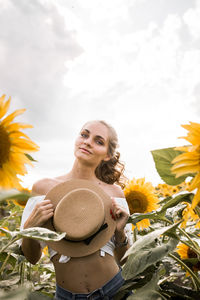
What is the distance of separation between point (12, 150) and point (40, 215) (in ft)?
1.96

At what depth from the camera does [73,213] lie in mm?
2029

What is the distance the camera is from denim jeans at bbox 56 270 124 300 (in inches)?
78.7

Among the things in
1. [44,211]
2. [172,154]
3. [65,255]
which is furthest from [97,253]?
[172,154]

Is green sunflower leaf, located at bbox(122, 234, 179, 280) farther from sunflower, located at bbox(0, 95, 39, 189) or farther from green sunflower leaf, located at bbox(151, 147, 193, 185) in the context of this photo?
sunflower, located at bbox(0, 95, 39, 189)

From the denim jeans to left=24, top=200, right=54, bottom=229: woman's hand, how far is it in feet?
1.98

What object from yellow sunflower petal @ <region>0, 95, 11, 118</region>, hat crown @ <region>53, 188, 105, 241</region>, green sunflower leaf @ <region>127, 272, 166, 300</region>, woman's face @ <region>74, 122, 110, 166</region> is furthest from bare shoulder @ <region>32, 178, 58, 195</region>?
green sunflower leaf @ <region>127, 272, 166, 300</region>

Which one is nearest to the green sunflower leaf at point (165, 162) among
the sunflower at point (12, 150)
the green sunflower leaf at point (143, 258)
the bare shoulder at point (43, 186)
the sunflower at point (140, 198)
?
the green sunflower leaf at point (143, 258)

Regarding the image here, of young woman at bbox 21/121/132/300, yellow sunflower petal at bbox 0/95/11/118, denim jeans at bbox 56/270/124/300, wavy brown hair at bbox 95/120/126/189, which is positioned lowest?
denim jeans at bbox 56/270/124/300

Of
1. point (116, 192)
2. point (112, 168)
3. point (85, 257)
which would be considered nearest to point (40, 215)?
point (85, 257)

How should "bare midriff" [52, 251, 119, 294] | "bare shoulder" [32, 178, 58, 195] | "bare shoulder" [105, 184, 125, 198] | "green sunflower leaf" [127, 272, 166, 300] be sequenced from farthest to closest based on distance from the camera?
"bare shoulder" [105, 184, 125, 198], "bare shoulder" [32, 178, 58, 195], "bare midriff" [52, 251, 119, 294], "green sunflower leaf" [127, 272, 166, 300]

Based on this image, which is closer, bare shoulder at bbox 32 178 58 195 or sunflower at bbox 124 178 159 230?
bare shoulder at bbox 32 178 58 195

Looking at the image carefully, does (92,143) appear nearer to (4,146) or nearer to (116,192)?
(116,192)

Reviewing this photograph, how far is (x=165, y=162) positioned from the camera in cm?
120

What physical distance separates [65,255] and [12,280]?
48 centimetres
